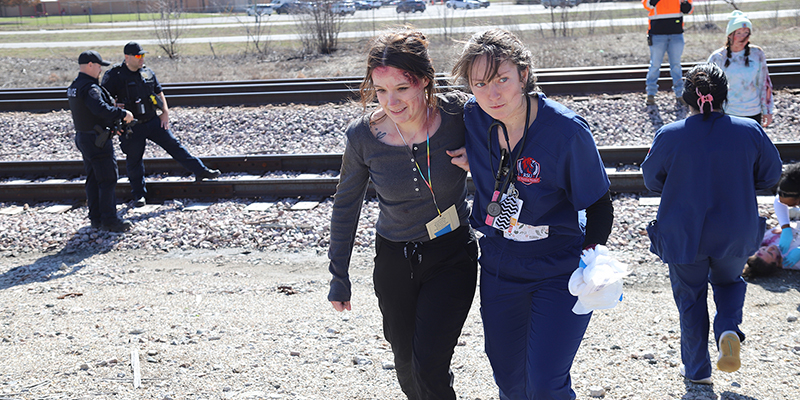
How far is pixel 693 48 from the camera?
16.7 meters

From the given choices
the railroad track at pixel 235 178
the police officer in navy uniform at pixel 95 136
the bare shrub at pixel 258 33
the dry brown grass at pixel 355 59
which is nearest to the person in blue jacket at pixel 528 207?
the railroad track at pixel 235 178

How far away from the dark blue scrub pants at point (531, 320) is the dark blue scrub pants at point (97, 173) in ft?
19.1

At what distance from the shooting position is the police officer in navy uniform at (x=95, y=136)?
7371 mm

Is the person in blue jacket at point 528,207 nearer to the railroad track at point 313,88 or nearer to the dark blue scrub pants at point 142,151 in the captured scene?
the dark blue scrub pants at point 142,151

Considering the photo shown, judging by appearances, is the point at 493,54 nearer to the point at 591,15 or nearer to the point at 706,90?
the point at 706,90

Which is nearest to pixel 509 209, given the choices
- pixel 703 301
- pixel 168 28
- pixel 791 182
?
pixel 703 301

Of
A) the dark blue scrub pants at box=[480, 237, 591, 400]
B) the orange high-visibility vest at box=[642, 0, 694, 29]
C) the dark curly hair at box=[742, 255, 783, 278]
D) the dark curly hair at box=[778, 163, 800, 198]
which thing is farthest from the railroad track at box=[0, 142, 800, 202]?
the dark blue scrub pants at box=[480, 237, 591, 400]

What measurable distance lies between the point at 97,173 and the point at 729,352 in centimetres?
673

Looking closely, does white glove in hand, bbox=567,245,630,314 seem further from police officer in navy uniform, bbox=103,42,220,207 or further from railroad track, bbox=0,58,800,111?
railroad track, bbox=0,58,800,111

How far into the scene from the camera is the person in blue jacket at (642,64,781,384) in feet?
10.8

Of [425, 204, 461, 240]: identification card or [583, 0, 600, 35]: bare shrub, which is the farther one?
[583, 0, 600, 35]: bare shrub

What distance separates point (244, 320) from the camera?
4.88m

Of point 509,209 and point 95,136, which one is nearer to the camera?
point 509,209

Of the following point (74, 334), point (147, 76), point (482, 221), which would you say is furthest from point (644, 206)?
point (147, 76)
